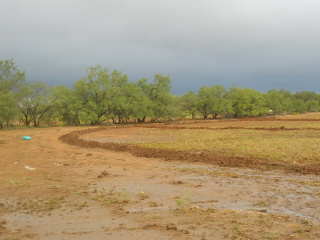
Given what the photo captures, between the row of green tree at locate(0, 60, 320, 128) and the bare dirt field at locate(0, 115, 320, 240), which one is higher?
the row of green tree at locate(0, 60, 320, 128)

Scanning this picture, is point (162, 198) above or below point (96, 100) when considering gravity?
below

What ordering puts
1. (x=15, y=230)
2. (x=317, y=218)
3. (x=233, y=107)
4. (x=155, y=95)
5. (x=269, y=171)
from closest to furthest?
(x=15, y=230) → (x=317, y=218) → (x=269, y=171) → (x=155, y=95) → (x=233, y=107)

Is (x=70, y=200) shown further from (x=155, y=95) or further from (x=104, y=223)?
(x=155, y=95)

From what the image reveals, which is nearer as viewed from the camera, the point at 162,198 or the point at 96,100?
the point at 162,198

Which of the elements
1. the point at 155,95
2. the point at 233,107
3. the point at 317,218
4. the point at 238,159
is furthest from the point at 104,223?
the point at 233,107

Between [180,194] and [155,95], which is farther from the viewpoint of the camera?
[155,95]

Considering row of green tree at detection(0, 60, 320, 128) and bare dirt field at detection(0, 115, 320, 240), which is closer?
bare dirt field at detection(0, 115, 320, 240)

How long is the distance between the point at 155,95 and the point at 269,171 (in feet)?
165

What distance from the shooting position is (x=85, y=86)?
1941 inches

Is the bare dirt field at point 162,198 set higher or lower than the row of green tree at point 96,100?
lower

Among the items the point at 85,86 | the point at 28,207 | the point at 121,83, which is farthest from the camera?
the point at 121,83

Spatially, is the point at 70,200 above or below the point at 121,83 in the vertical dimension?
below

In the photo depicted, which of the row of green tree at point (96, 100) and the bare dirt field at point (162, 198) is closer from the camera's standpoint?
the bare dirt field at point (162, 198)

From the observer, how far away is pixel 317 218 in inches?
230
